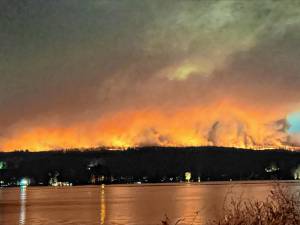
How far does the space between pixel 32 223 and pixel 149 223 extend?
528 inches

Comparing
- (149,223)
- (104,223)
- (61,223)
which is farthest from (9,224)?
(149,223)

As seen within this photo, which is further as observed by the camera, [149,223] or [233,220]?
[149,223]

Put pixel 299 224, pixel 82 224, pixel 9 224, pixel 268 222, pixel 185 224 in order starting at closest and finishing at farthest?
pixel 268 222
pixel 299 224
pixel 185 224
pixel 82 224
pixel 9 224

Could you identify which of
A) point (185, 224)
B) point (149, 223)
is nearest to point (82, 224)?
point (149, 223)

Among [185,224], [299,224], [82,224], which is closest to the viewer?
[299,224]

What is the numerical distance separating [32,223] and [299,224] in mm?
47662

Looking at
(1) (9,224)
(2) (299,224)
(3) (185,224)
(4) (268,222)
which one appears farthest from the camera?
(1) (9,224)

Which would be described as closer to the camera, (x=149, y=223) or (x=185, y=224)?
(x=185, y=224)

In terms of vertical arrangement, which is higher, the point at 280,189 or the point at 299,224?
the point at 280,189

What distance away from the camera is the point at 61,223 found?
5953 cm

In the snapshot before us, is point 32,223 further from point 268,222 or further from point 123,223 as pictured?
point 268,222

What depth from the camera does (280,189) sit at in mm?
18391

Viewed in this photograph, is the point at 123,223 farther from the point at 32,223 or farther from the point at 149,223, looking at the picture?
the point at 32,223

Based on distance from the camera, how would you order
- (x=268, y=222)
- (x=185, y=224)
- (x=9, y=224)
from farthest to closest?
(x=9, y=224), (x=185, y=224), (x=268, y=222)
